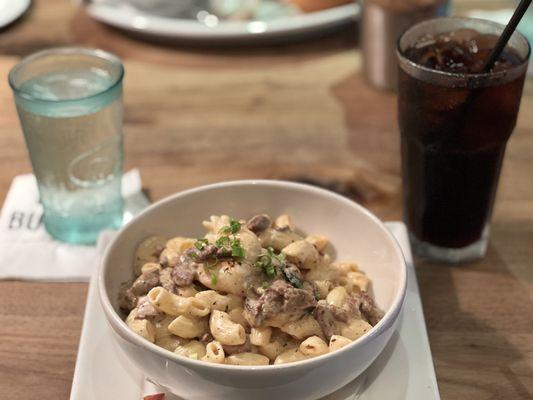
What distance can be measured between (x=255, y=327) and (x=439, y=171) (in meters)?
0.41

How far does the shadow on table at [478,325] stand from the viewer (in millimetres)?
912

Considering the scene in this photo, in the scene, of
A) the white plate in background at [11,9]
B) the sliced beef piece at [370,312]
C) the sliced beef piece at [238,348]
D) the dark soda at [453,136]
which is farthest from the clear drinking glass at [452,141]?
the white plate in background at [11,9]

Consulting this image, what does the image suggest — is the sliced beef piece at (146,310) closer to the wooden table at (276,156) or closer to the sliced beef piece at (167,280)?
the sliced beef piece at (167,280)

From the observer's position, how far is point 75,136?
1120mm

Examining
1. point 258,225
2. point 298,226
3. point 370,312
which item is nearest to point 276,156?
point 298,226

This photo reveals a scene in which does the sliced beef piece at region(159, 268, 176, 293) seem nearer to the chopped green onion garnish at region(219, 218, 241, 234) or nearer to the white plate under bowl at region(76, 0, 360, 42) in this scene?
the chopped green onion garnish at region(219, 218, 241, 234)

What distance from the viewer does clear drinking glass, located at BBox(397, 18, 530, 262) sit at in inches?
38.8

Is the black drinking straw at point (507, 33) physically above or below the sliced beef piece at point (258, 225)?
above

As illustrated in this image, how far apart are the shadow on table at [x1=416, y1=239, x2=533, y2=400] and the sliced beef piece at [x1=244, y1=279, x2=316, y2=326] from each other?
0.75 feet

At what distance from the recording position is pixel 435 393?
83 cm

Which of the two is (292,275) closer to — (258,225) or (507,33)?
(258,225)

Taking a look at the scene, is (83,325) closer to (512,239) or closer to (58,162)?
(58,162)

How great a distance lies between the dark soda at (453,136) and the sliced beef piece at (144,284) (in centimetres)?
44

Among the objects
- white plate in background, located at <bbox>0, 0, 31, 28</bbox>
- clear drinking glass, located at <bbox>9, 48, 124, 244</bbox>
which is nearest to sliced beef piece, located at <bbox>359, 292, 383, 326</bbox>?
clear drinking glass, located at <bbox>9, 48, 124, 244</bbox>
